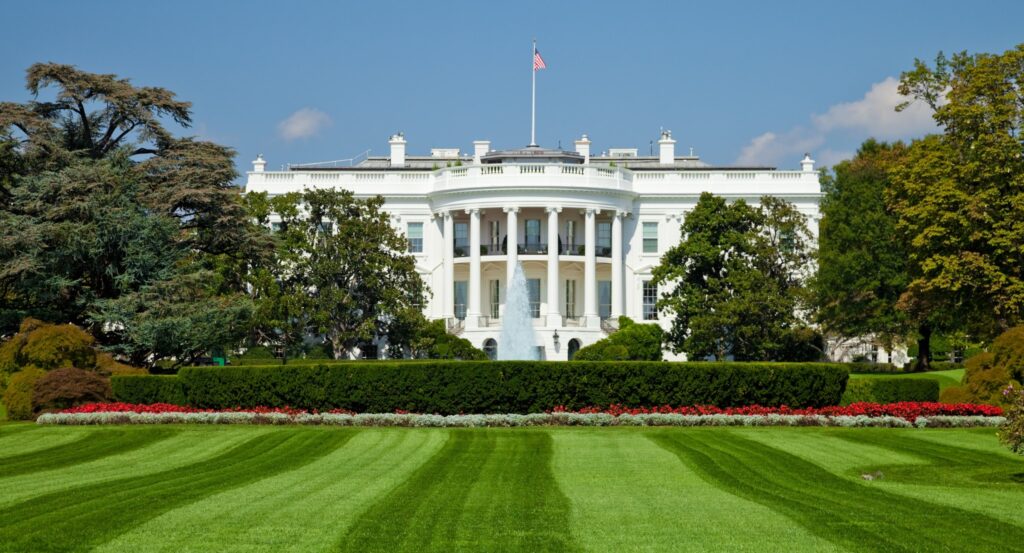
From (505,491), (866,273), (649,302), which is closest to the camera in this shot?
(505,491)

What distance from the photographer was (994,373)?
31844mm

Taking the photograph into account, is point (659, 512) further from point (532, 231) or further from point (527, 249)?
point (532, 231)

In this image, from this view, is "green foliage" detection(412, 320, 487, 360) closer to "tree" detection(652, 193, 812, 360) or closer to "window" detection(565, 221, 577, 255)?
"tree" detection(652, 193, 812, 360)

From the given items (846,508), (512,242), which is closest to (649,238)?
(512,242)

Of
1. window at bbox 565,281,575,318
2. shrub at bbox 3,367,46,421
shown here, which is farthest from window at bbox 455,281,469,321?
shrub at bbox 3,367,46,421

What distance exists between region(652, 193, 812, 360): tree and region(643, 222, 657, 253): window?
12165 mm

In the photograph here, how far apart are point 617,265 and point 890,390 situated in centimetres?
3318

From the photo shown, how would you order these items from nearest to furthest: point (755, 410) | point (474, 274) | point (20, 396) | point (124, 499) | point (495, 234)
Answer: point (124, 499), point (755, 410), point (20, 396), point (474, 274), point (495, 234)

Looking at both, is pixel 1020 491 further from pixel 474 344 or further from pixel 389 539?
pixel 474 344

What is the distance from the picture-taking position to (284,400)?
3012cm

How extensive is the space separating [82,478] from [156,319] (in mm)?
17296

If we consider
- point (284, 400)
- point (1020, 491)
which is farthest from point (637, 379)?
point (1020, 491)

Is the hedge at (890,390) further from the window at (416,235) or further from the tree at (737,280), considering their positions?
the window at (416,235)

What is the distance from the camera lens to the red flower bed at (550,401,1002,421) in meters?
29.3
